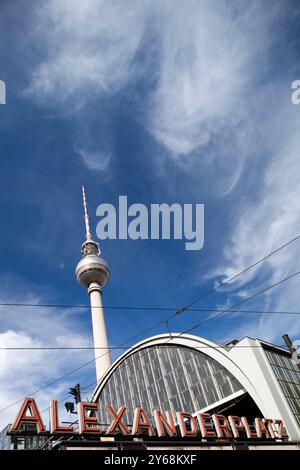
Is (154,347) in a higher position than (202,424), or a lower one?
higher

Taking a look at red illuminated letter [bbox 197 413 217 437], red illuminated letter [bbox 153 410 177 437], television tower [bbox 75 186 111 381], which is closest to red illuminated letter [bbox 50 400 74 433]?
red illuminated letter [bbox 153 410 177 437]

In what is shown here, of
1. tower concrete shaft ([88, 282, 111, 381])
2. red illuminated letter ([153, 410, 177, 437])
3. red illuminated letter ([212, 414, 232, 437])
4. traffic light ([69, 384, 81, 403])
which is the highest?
tower concrete shaft ([88, 282, 111, 381])

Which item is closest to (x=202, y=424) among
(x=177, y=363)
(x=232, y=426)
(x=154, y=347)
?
(x=232, y=426)

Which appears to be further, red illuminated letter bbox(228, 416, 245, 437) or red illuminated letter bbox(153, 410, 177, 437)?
red illuminated letter bbox(228, 416, 245, 437)

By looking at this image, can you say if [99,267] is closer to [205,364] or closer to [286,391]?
[205,364]

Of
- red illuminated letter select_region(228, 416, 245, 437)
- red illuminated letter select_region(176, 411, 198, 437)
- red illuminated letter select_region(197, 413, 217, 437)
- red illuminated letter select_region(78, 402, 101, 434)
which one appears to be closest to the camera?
red illuminated letter select_region(78, 402, 101, 434)

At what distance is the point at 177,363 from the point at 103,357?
23259 millimetres

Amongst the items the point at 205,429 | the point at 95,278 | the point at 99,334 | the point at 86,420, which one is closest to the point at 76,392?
the point at 86,420

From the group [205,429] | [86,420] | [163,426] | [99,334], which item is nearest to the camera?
[86,420]

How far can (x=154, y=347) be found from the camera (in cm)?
4369

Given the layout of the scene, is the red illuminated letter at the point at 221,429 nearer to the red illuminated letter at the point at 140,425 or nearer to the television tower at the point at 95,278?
the red illuminated letter at the point at 140,425

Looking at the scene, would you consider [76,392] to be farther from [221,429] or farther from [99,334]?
[99,334]

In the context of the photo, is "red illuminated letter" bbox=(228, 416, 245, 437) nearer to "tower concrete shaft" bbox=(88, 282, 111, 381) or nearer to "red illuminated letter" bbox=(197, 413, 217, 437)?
"red illuminated letter" bbox=(197, 413, 217, 437)

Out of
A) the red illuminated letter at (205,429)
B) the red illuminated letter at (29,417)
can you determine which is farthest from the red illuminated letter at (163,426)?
the red illuminated letter at (29,417)
